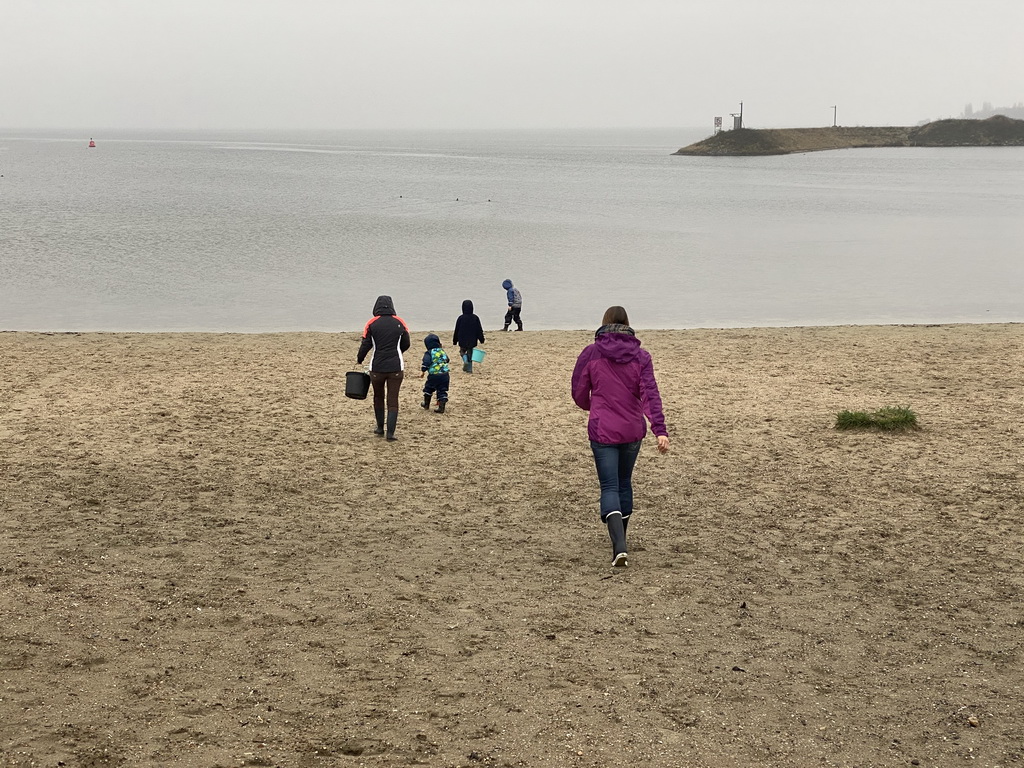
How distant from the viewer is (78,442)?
10.2 m

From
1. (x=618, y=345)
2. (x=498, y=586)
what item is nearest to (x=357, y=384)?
(x=498, y=586)

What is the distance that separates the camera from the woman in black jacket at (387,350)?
412 inches

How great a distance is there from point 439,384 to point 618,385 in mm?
5327

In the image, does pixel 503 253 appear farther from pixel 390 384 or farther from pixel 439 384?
pixel 390 384

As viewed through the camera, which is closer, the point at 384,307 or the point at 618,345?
the point at 618,345

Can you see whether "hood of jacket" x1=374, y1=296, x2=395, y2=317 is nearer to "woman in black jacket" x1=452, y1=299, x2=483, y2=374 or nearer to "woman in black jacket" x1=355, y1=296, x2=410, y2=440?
"woman in black jacket" x1=355, y1=296, x2=410, y2=440

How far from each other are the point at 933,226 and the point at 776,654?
165ft

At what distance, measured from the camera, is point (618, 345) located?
6.67 meters

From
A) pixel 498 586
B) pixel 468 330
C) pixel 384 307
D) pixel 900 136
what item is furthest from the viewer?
pixel 900 136

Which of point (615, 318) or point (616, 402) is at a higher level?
point (615, 318)

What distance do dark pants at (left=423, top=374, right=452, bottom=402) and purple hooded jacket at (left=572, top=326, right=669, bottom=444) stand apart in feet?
16.8

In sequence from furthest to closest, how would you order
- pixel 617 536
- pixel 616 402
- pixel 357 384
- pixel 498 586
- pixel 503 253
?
1. pixel 503 253
2. pixel 357 384
3. pixel 617 536
4. pixel 616 402
5. pixel 498 586

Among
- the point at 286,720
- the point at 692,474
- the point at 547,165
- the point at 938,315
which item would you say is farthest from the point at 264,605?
the point at 547,165

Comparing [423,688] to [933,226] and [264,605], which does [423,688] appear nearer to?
[264,605]
